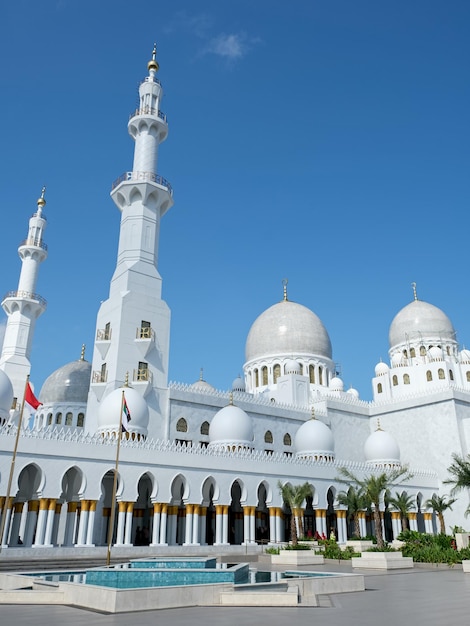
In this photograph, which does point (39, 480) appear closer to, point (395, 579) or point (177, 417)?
point (177, 417)

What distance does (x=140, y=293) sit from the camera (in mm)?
30516

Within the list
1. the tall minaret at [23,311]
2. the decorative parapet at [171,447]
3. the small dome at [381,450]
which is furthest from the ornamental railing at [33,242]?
the small dome at [381,450]

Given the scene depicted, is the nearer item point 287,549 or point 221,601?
point 221,601

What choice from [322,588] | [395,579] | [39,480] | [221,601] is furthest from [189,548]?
[221,601]

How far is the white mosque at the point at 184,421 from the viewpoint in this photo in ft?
76.0

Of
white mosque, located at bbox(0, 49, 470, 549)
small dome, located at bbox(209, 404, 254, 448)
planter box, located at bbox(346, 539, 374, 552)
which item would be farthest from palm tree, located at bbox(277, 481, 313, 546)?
small dome, located at bbox(209, 404, 254, 448)

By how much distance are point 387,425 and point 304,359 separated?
793 centimetres

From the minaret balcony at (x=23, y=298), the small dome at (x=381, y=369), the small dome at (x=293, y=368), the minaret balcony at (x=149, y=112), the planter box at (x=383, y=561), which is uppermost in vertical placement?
the minaret balcony at (x=149, y=112)

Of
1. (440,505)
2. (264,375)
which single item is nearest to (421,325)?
(264,375)

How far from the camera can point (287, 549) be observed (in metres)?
21.2

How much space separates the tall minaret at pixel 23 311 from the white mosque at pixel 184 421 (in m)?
0.10

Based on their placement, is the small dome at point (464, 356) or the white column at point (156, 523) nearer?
the white column at point (156, 523)

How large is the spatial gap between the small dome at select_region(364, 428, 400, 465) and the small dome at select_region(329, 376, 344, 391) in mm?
→ 7423

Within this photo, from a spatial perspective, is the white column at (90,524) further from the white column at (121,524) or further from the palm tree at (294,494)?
the palm tree at (294,494)
